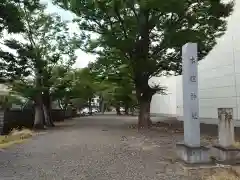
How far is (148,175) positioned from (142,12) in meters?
9.19

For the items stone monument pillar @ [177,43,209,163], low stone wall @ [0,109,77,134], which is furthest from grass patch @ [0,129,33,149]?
stone monument pillar @ [177,43,209,163]

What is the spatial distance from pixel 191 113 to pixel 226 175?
186 centimetres

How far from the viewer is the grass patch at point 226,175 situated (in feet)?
19.6

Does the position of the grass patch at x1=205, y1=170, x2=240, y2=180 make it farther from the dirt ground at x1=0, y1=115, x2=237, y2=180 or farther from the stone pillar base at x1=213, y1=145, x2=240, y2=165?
the stone pillar base at x1=213, y1=145, x2=240, y2=165

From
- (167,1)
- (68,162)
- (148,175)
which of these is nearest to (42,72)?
(167,1)

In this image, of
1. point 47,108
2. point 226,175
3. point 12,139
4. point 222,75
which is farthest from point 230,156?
point 47,108

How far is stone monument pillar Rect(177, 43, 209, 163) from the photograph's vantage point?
23.2 feet

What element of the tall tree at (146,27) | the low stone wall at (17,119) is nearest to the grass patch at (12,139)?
the low stone wall at (17,119)

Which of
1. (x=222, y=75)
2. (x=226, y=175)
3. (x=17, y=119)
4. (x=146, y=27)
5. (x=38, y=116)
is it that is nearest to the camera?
(x=226, y=175)

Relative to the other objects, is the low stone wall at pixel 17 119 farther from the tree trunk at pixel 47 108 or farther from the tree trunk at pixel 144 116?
the tree trunk at pixel 144 116

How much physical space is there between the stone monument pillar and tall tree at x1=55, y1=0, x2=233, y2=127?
4818 mm

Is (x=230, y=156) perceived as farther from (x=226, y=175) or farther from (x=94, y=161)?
(x=94, y=161)

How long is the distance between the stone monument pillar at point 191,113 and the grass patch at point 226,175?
2.33 ft

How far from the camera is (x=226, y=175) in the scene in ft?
20.2
